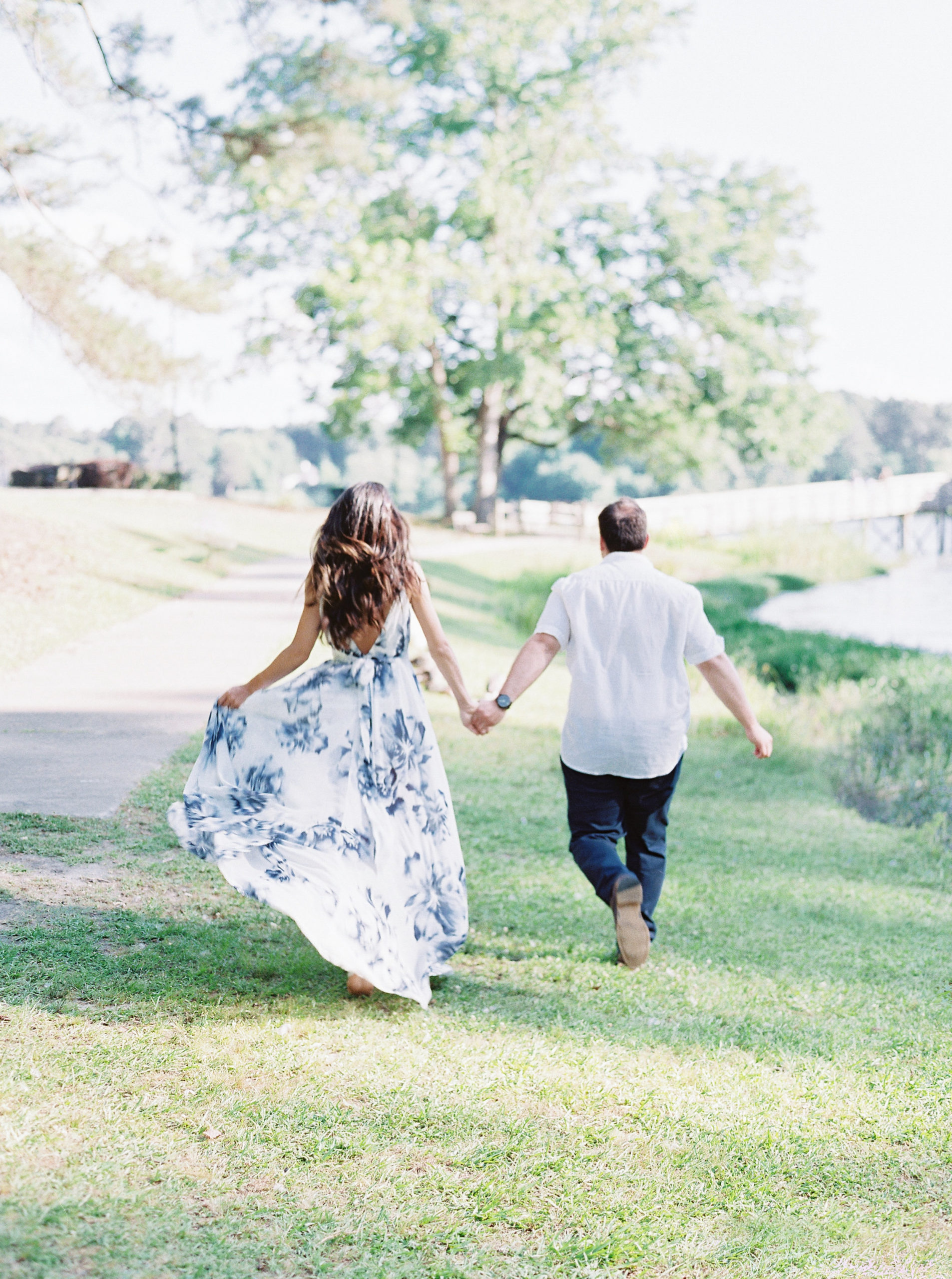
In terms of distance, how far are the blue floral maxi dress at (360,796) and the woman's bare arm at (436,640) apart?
54mm

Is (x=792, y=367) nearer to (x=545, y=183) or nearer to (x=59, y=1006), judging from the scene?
(x=545, y=183)

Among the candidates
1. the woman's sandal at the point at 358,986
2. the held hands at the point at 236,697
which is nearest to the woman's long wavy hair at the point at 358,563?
the held hands at the point at 236,697

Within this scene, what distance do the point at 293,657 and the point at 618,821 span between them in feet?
4.72

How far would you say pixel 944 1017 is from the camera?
15.1 ft

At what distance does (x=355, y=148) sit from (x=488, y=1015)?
12903 mm

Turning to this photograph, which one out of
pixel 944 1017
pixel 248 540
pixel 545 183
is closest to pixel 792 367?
pixel 545 183

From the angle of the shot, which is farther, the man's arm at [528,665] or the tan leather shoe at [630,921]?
the man's arm at [528,665]

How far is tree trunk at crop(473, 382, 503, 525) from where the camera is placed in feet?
118

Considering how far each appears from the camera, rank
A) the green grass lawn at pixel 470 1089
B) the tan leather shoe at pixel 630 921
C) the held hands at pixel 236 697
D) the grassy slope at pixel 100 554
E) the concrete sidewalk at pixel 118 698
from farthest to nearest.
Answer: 1. the grassy slope at pixel 100 554
2. the concrete sidewalk at pixel 118 698
3. the tan leather shoe at pixel 630 921
4. the held hands at pixel 236 697
5. the green grass lawn at pixel 470 1089

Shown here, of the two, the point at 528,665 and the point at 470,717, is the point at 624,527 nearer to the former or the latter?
the point at 528,665

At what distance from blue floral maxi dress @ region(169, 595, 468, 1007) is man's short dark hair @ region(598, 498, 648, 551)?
2.83 feet

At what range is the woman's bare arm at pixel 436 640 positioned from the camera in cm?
404

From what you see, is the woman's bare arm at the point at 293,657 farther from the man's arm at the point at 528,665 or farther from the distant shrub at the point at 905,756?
the distant shrub at the point at 905,756

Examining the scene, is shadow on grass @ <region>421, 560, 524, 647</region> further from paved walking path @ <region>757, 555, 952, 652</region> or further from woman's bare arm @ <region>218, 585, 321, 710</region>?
woman's bare arm @ <region>218, 585, 321, 710</region>
